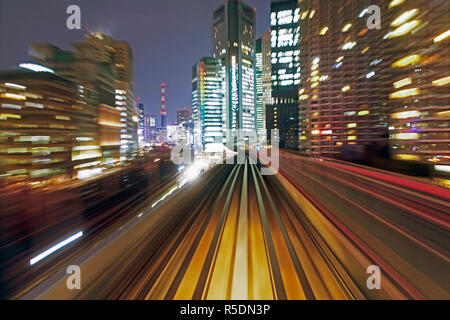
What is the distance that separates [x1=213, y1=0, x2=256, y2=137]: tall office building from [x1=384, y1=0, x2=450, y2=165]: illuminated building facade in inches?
2639

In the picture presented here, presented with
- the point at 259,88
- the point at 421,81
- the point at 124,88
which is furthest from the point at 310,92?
the point at 259,88

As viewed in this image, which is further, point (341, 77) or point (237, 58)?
point (237, 58)

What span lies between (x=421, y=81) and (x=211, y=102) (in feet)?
246

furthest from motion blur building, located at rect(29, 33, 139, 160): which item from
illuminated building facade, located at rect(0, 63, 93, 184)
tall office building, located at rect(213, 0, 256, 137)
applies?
tall office building, located at rect(213, 0, 256, 137)

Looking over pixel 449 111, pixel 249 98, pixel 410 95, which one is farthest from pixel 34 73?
pixel 249 98

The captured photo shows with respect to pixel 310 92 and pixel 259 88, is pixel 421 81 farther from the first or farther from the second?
pixel 259 88

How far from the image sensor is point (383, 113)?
35438 mm

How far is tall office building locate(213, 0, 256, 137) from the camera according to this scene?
89750 mm

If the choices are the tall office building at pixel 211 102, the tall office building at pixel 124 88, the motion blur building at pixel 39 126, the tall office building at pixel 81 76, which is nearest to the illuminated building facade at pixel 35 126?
the motion blur building at pixel 39 126

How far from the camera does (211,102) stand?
8800cm

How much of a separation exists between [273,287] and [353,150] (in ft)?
97.1

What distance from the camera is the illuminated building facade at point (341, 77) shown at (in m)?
35.0

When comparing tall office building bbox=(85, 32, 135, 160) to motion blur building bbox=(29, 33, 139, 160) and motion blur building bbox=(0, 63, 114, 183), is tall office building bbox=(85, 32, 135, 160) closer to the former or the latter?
motion blur building bbox=(29, 33, 139, 160)

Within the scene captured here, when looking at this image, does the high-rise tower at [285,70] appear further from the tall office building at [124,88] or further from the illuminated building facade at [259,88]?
the tall office building at [124,88]
